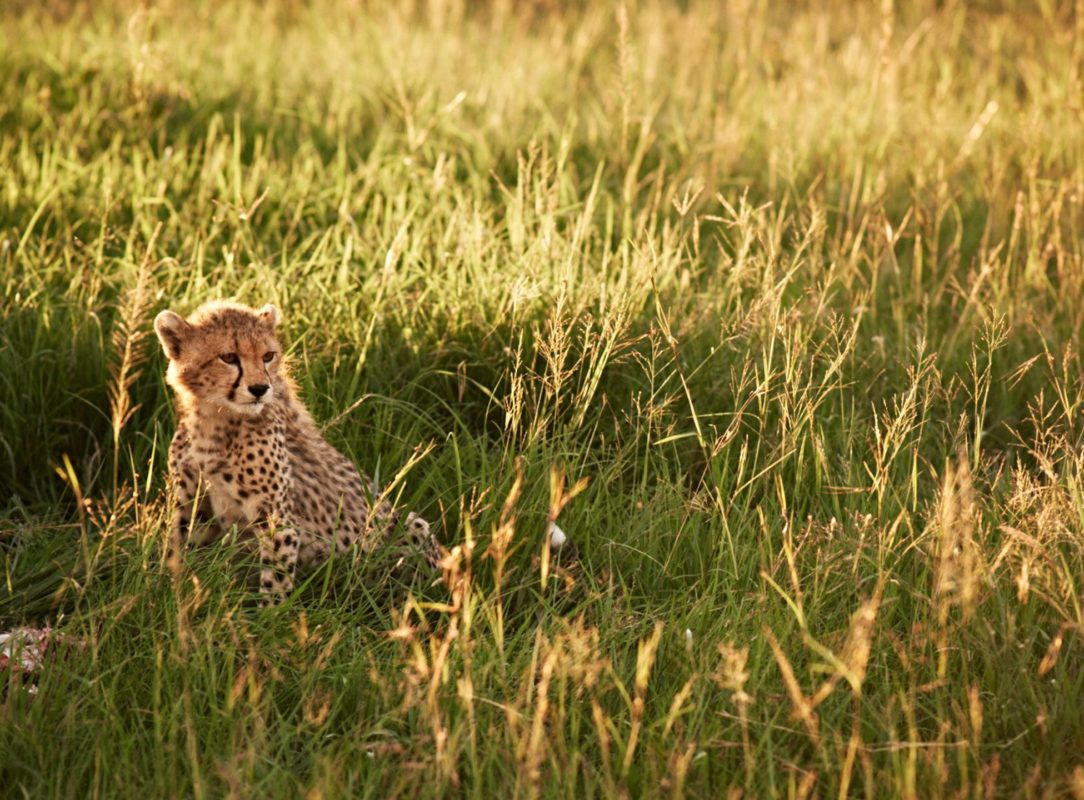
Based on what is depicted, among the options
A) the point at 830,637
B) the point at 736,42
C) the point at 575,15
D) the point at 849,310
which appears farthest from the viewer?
the point at 575,15

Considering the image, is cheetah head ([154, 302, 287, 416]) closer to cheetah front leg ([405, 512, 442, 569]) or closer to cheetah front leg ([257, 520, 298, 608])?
cheetah front leg ([257, 520, 298, 608])

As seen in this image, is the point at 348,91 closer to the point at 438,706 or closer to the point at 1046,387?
the point at 1046,387

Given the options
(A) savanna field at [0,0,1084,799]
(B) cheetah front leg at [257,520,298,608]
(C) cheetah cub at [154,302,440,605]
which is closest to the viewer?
(A) savanna field at [0,0,1084,799]

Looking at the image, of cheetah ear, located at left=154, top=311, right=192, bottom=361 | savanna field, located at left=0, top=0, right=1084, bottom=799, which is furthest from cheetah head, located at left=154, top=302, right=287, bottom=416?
savanna field, located at left=0, top=0, right=1084, bottom=799

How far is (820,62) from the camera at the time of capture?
271 inches

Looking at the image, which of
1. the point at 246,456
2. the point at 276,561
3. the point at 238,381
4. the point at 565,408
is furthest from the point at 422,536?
the point at 565,408

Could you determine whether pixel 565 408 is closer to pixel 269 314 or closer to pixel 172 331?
pixel 269 314

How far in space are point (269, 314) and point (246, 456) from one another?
371mm

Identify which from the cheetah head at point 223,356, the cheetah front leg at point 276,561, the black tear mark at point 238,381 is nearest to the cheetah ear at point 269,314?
the cheetah head at point 223,356

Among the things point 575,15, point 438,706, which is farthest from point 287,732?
point 575,15

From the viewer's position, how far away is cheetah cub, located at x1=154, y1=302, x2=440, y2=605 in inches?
136

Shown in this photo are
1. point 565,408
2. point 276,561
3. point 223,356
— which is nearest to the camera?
point 276,561

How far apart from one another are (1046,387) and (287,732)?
2801mm

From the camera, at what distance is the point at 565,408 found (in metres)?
4.05
